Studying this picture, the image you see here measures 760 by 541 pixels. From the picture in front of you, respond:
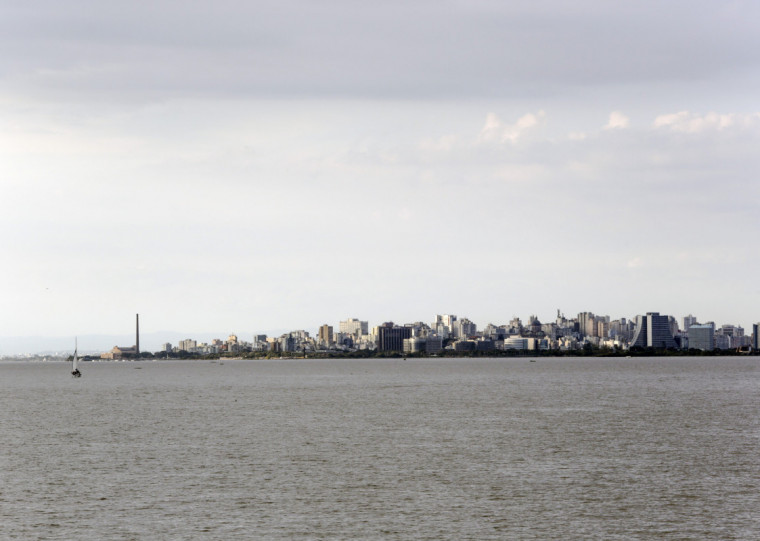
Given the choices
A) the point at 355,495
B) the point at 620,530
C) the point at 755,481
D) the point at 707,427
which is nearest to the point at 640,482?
the point at 755,481

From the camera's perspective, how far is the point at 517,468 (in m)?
63.8

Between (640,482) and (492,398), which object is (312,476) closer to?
(640,482)

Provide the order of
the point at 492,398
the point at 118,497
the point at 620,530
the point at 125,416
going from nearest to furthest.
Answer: the point at 620,530 → the point at 118,497 → the point at 125,416 → the point at 492,398

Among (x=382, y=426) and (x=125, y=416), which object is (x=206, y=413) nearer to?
(x=125, y=416)

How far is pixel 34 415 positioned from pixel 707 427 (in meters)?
87.3

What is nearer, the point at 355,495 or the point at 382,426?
the point at 355,495

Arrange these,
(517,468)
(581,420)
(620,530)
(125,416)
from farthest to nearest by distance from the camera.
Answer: (125,416) → (581,420) → (517,468) → (620,530)

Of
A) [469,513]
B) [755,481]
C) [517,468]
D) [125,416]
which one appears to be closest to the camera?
[469,513]

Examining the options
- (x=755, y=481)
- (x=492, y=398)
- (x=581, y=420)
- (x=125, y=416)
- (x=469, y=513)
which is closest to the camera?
(x=469, y=513)

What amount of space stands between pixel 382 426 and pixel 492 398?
192 ft

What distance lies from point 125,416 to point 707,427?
72.1 meters

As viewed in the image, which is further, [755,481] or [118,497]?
[755,481]

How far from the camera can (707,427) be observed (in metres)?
95.2

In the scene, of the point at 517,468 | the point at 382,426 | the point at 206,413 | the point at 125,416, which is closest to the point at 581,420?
the point at 382,426
